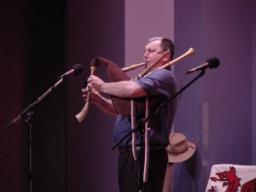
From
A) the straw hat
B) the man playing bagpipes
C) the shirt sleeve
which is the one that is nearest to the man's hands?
the man playing bagpipes

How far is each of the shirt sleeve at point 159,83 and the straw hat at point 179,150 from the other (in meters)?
1.32

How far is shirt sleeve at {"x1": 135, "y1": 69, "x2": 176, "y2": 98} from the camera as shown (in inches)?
101

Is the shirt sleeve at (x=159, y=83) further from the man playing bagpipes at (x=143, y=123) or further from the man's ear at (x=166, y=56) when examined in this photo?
the man's ear at (x=166, y=56)

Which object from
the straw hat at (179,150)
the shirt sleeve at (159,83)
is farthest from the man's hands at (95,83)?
the straw hat at (179,150)

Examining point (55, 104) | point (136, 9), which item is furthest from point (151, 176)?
point (136, 9)

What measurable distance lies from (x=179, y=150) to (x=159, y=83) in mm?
1465

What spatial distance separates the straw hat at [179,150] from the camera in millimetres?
3953

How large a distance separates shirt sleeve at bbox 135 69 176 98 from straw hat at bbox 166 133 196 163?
4.32 feet

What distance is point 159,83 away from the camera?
261 centimetres

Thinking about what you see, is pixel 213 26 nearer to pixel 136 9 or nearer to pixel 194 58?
pixel 194 58

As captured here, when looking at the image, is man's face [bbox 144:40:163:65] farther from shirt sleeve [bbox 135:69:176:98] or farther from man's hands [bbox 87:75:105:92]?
man's hands [bbox 87:75:105:92]

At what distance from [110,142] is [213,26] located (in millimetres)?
1398

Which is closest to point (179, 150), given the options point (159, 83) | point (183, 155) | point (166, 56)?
point (183, 155)

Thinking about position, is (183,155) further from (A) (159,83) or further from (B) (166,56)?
(A) (159,83)
